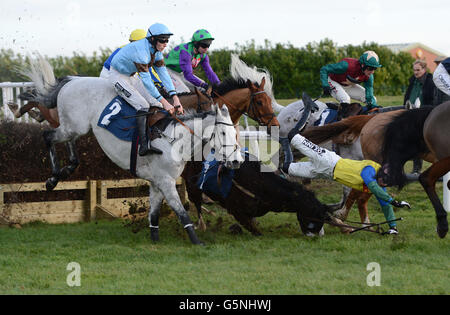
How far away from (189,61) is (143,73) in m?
1.87

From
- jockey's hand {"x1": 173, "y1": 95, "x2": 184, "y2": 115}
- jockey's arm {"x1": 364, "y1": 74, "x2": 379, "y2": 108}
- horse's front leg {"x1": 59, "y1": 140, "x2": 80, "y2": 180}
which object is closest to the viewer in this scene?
jockey's hand {"x1": 173, "y1": 95, "x2": 184, "y2": 115}

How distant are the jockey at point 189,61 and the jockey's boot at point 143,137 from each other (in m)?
1.72

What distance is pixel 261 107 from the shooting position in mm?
8078

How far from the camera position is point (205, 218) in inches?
353

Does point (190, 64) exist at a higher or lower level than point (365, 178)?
higher

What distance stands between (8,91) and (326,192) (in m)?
5.49

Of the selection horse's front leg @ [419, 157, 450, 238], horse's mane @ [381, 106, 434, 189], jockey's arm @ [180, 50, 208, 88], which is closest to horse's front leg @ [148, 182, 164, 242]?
jockey's arm @ [180, 50, 208, 88]

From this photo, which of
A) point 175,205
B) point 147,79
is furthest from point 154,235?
point 147,79

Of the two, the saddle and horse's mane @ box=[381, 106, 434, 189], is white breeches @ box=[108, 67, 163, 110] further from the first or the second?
horse's mane @ box=[381, 106, 434, 189]

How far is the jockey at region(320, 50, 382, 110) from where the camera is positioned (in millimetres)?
9184

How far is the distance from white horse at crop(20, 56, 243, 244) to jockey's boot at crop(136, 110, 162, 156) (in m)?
0.11

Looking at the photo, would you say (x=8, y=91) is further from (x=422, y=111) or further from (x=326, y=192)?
(x=422, y=111)

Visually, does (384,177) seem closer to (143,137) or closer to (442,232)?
(442,232)
